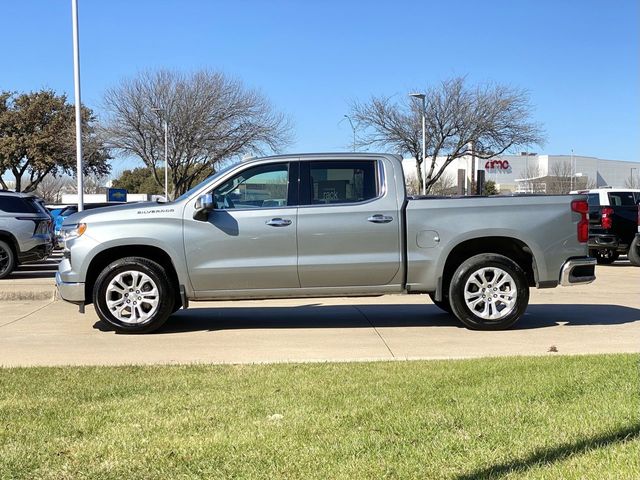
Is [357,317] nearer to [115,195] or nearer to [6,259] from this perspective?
[6,259]

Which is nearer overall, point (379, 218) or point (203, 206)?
point (203, 206)

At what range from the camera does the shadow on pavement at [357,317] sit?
847 centimetres

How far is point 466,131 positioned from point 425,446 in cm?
3286

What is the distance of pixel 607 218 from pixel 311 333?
36.0 feet

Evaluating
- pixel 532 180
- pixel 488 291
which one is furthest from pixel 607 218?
pixel 532 180

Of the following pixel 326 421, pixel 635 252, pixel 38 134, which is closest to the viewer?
pixel 326 421

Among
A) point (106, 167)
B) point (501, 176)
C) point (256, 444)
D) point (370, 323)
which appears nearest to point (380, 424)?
point (256, 444)

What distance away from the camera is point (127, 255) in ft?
26.2

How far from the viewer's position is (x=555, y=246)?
7918mm

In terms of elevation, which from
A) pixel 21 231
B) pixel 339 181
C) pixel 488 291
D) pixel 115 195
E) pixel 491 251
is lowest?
pixel 488 291

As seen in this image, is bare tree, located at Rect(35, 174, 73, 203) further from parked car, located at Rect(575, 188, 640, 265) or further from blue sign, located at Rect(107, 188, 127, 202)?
parked car, located at Rect(575, 188, 640, 265)

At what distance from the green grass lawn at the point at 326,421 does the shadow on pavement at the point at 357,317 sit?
256 centimetres

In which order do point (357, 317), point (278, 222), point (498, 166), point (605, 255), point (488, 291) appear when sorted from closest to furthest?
point (278, 222) → point (488, 291) → point (357, 317) → point (605, 255) → point (498, 166)

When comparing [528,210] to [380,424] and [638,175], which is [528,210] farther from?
[638,175]
